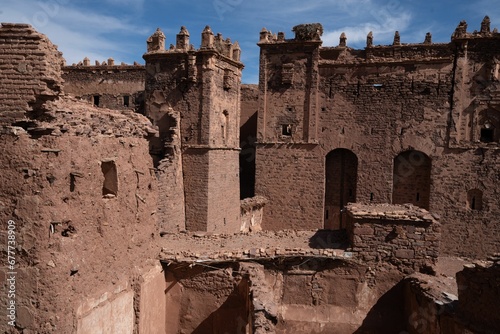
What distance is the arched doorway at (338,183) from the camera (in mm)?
19453

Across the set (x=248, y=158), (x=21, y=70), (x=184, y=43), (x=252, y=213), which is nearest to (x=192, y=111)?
(x=184, y=43)

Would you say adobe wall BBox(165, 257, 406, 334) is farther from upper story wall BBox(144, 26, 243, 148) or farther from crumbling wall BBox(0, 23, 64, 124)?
upper story wall BBox(144, 26, 243, 148)

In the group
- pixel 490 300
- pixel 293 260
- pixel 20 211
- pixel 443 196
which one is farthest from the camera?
pixel 443 196

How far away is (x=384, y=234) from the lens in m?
9.80

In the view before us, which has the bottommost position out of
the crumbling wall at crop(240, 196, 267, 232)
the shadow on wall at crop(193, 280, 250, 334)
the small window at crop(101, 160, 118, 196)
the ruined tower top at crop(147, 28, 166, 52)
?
the shadow on wall at crop(193, 280, 250, 334)

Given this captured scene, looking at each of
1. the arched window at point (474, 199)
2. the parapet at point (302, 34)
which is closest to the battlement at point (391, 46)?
the parapet at point (302, 34)

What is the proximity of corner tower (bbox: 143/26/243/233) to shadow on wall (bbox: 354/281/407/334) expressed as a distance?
25.4 ft

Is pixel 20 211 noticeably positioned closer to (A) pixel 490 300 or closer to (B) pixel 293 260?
(B) pixel 293 260

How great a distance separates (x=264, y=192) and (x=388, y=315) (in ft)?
34.3

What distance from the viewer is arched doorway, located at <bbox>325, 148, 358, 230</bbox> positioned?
19453mm

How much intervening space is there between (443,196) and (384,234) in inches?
386

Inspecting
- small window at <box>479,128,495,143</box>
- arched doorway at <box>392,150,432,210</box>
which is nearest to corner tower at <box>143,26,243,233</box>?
arched doorway at <box>392,150,432,210</box>

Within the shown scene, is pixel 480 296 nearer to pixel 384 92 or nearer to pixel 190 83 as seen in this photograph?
pixel 190 83

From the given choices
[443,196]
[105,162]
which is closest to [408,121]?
[443,196]
